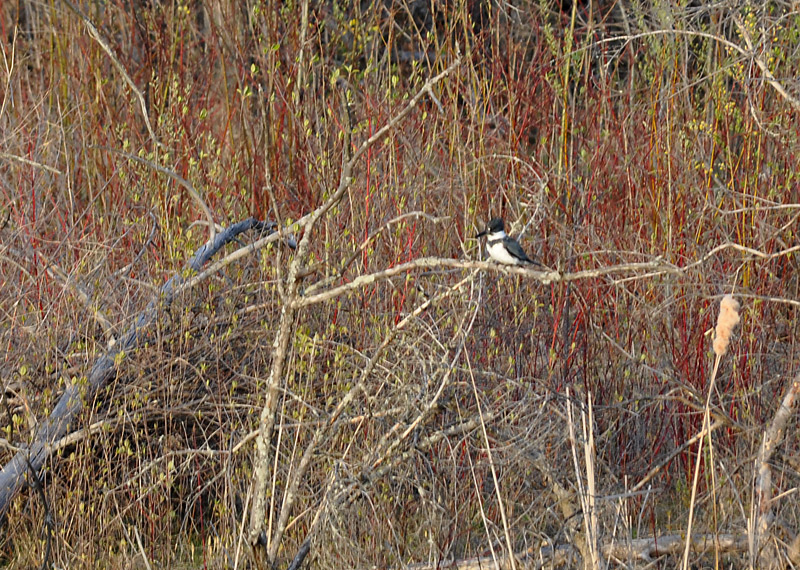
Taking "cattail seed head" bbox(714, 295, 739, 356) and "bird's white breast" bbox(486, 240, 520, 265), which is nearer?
"cattail seed head" bbox(714, 295, 739, 356)

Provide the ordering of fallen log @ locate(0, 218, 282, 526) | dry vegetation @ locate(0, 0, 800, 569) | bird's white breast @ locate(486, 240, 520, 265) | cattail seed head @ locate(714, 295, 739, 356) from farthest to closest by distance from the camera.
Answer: bird's white breast @ locate(486, 240, 520, 265), fallen log @ locate(0, 218, 282, 526), dry vegetation @ locate(0, 0, 800, 569), cattail seed head @ locate(714, 295, 739, 356)

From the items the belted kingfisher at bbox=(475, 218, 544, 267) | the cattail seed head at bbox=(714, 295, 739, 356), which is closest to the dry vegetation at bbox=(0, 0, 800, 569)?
the belted kingfisher at bbox=(475, 218, 544, 267)

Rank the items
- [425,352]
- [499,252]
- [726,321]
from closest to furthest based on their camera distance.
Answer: [726,321]
[425,352]
[499,252]

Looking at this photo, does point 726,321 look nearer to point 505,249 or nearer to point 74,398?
point 505,249

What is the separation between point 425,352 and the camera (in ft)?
12.1

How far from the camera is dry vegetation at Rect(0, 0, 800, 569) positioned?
3.33 metres

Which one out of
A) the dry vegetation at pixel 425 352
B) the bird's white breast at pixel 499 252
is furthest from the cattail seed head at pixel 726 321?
the bird's white breast at pixel 499 252

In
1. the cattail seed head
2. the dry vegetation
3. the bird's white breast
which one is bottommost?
the dry vegetation

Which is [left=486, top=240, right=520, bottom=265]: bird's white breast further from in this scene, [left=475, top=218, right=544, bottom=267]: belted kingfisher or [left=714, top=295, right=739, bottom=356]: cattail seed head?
[left=714, top=295, right=739, bottom=356]: cattail seed head

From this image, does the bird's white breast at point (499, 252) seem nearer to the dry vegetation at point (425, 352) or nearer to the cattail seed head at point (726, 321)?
the dry vegetation at point (425, 352)

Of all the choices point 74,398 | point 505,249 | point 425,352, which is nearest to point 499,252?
point 505,249

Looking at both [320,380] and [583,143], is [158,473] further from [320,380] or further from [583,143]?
[583,143]

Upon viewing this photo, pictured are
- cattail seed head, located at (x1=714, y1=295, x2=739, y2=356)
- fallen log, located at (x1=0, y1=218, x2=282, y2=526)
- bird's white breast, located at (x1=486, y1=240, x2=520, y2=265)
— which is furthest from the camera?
bird's white breast, located at (x1=486, y1=240, x2=520, y2=265)

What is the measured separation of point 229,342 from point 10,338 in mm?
817
